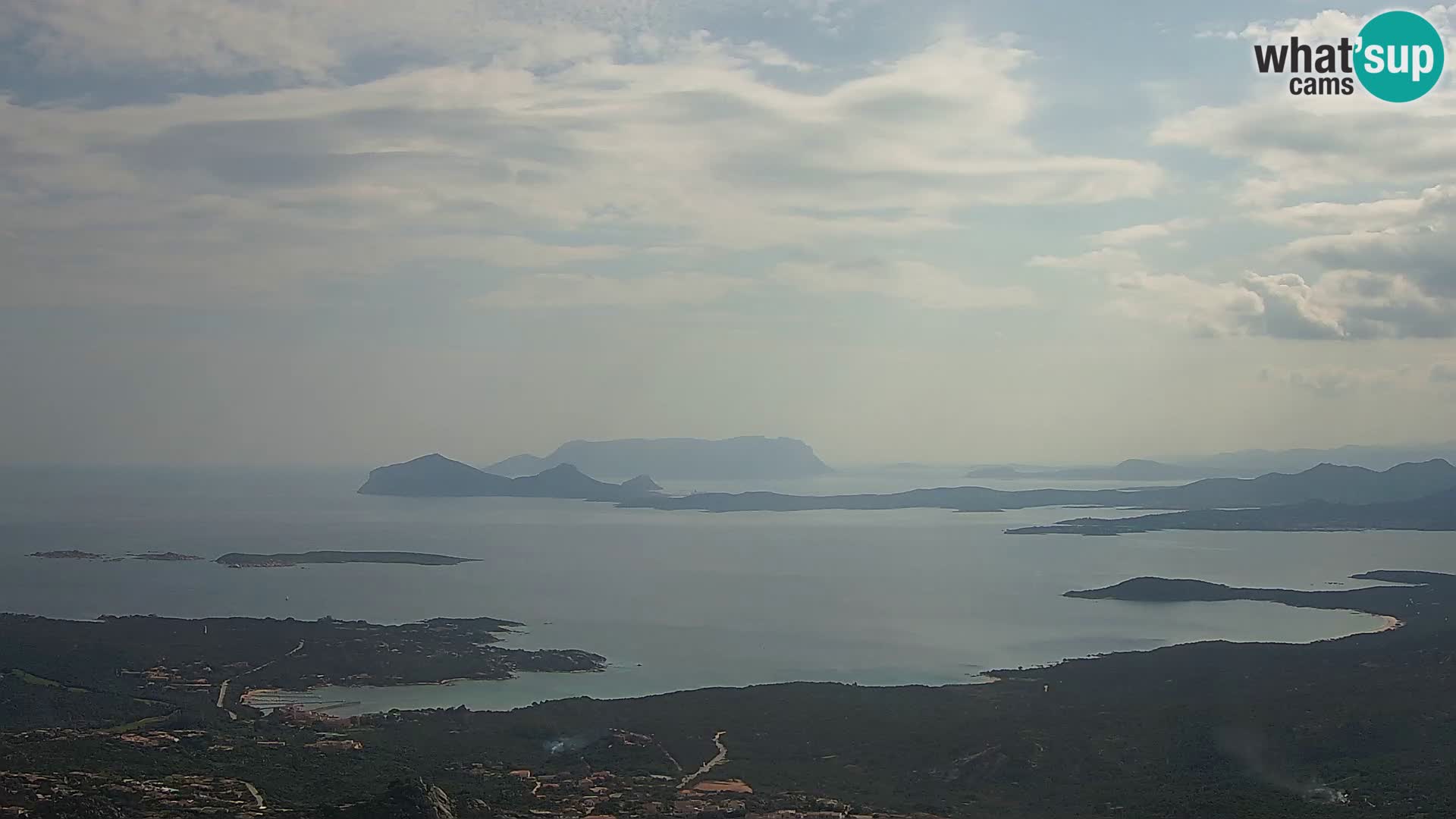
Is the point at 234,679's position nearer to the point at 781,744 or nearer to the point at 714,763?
the point at 714,763

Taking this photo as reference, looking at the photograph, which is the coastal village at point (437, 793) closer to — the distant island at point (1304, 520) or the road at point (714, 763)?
the road at point (714, 763)

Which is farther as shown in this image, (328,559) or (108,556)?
(108,556)

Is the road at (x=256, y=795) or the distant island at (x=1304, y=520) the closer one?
the road at (x=256, y=795)

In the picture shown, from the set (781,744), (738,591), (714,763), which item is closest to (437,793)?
(714,763)

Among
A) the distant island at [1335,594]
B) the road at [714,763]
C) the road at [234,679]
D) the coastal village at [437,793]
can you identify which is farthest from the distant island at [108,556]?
the road at [714,763]

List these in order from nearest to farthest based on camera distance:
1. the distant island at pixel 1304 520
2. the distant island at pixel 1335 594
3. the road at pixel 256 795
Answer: the road at pixel 256 795 → the distant island at pixel 1335 594 → the distant island at pixel 1304 520

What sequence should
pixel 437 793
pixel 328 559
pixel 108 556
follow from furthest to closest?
pixel 108 556, pixel 328 559, pixel 437 793

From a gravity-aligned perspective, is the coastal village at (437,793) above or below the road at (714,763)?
above
